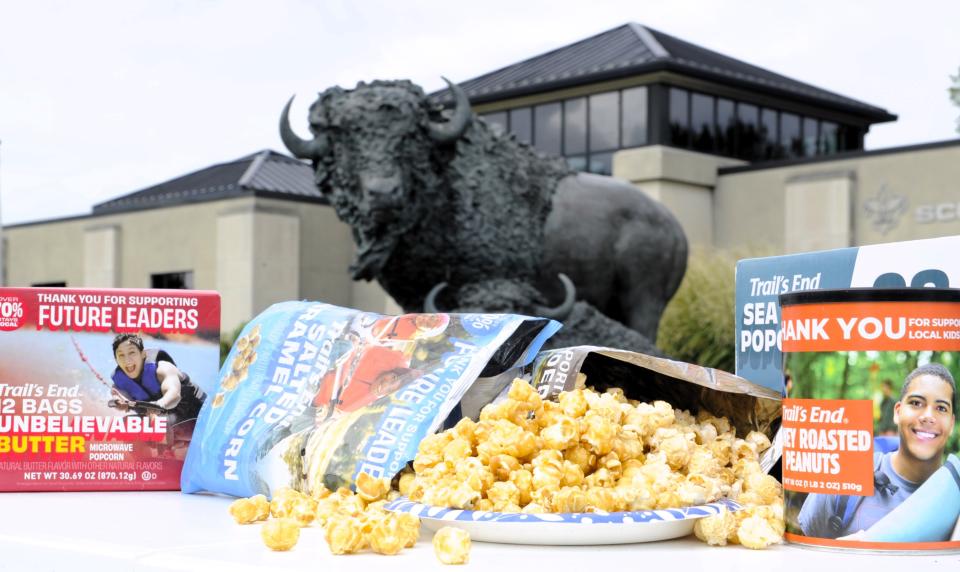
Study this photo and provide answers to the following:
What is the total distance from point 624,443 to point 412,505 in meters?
0.30

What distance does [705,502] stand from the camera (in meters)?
1.54

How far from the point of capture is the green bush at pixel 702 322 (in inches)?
A: 539

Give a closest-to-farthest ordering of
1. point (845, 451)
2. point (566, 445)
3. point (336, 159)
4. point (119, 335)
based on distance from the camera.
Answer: point (845, 451) < point (566, 445) < point (119, 335) < point (336, 159)

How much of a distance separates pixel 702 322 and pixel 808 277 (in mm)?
12321

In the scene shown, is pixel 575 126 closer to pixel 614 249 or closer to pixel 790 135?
pixel 790 135

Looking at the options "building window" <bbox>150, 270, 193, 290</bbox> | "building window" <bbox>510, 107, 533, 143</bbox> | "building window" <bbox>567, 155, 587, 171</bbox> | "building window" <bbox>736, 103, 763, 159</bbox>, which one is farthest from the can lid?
"building window" <bbox>150, 270, 193, 290</bbox>

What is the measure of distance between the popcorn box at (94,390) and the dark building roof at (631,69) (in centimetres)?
1680

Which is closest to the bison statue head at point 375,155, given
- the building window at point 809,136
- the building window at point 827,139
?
the building window at point 809,136

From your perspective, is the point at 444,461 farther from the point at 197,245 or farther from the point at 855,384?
the point at 197,245

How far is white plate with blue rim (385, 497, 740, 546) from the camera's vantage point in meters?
1.42

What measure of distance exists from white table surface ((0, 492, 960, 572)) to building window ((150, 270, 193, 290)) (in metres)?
21.0

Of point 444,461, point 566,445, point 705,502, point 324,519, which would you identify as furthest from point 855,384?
point 324,519

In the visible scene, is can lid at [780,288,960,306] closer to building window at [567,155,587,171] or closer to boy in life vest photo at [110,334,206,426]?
boy in life vest photo at [110,334,206,426]

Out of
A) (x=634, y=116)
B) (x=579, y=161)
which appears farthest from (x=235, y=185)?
(x=634, y=116)
